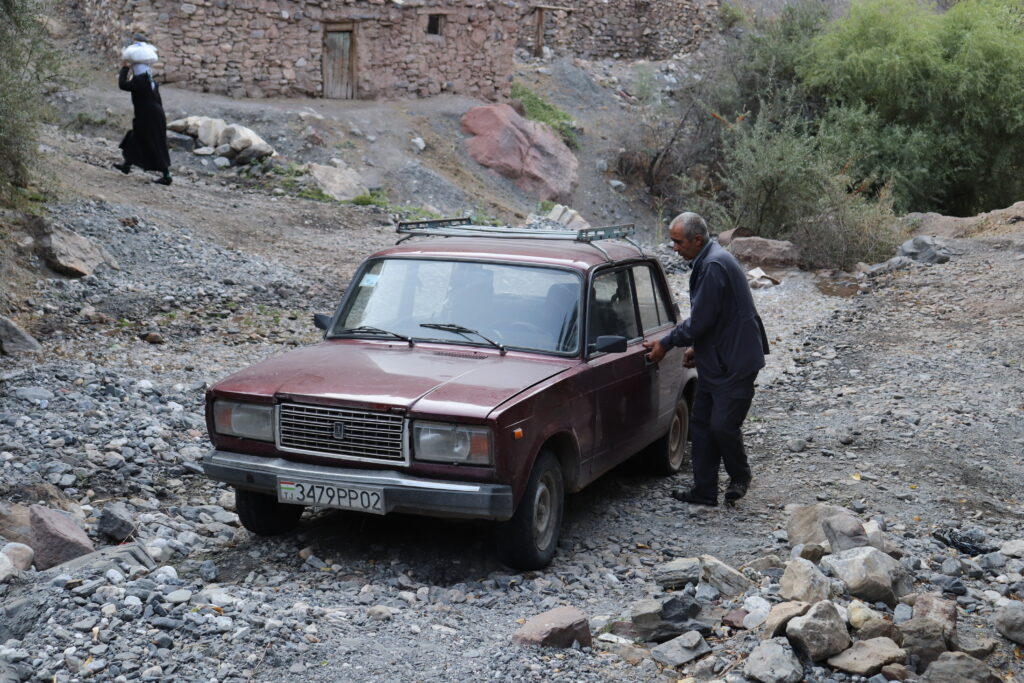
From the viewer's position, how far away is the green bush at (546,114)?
1057 inches

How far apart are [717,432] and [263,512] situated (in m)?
2.84

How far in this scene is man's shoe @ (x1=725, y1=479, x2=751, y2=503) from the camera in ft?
22.5

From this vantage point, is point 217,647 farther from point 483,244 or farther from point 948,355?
point 948,355

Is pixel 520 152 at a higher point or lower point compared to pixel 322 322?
→ higher

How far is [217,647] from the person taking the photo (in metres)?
4.27

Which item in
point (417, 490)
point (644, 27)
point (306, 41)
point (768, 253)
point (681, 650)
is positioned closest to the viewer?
point (681, 650)

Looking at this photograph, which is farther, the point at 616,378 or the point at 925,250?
the point at 925,250

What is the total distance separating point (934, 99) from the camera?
23328 millimetres

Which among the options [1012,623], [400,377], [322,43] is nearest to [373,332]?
[400,377]

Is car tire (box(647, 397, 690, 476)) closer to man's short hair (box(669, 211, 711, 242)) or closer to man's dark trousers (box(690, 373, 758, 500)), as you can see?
man's dark trousers (box(690, 373, 758, 500))

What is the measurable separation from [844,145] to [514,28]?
8.47 metres

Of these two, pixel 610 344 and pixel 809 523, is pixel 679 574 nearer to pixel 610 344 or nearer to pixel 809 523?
pixel 809 523

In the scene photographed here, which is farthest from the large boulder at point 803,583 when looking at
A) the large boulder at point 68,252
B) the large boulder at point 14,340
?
the large boulder at point 68,252

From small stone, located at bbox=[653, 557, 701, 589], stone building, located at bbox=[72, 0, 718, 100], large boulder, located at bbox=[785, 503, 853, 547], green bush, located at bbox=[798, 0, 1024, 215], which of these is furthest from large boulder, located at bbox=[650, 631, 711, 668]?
green bush, located at bbox=[798, 0, 1024, 215]
